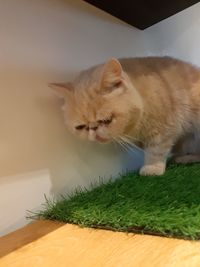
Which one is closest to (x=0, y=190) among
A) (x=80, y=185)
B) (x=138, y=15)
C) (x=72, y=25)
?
(x=80, y=185)

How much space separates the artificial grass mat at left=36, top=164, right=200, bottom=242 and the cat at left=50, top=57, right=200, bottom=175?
153mm

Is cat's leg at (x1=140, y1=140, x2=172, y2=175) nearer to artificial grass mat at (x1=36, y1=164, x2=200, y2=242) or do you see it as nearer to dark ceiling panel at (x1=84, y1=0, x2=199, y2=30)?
artificial grass mat at (x1=36, y1=164, x2=200, y2=242)

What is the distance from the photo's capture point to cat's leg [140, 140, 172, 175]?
1482 millimetres

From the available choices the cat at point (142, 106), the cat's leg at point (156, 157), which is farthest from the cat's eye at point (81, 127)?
the cat's leg at point (156, 157)

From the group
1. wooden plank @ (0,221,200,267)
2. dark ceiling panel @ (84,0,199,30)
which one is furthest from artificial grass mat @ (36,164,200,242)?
dark ceiling panel @ (84,0,199,30)

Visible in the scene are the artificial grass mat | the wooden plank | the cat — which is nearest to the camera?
the wooden plank

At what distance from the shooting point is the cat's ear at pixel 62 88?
128 cm

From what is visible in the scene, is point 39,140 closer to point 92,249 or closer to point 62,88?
point 62,88

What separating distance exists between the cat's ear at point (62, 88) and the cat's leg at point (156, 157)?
0.42 metres

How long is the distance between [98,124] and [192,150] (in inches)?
23.8

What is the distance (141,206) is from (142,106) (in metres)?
0.44

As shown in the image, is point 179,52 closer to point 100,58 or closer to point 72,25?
point 100,58

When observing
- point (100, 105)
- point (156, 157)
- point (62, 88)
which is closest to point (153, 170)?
point (156, 157)

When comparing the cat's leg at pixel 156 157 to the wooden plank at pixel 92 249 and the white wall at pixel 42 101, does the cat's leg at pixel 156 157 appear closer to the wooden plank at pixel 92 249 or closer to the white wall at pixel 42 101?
the white wall at pixel 42 101
